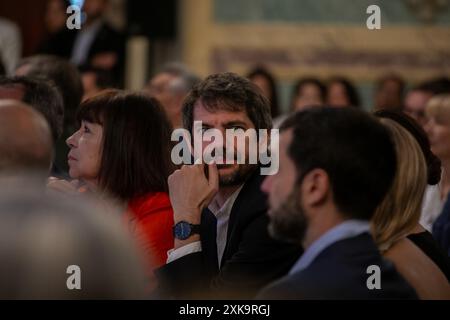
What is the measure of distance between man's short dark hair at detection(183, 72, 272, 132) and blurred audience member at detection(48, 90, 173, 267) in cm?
22

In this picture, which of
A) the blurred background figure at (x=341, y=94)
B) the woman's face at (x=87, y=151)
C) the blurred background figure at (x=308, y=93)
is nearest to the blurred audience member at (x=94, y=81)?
the blurred background figure at (x=308, y=93)

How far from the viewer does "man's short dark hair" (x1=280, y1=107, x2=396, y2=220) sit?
9.80 ft

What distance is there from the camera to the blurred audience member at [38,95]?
5.02 m

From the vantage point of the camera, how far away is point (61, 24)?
33.0 feet

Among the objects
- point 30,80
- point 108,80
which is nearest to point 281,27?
point 108,80

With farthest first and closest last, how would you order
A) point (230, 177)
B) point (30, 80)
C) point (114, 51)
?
1. point (114, 51)
2. point (30, 80)
3. point (230, 177)

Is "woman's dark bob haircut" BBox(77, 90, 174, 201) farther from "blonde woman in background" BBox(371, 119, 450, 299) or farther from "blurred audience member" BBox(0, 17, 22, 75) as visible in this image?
"blurred audience member" BBox(0, 17, 22, 75)

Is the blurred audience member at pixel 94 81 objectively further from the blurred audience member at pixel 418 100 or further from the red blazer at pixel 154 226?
the red blazer at pixel 154 226

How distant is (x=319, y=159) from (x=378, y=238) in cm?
65

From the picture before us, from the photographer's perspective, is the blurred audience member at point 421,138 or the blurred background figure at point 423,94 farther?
the blurred background figure at point 423,94

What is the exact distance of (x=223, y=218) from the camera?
4141mm

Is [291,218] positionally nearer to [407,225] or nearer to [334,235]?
[334,235]

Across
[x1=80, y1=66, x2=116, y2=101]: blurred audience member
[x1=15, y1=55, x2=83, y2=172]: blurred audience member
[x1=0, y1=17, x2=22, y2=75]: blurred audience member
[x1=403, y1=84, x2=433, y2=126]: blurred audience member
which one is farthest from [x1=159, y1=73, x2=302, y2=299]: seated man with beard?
[x1=0, y1=17, x2=22, y2=75]: blurred audience member
